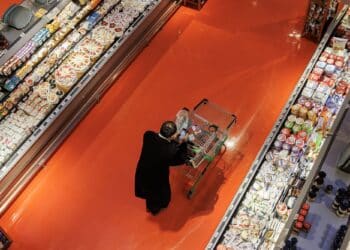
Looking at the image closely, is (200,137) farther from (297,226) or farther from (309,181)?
(297,226)

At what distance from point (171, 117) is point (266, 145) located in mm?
1653

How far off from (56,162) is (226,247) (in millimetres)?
2912

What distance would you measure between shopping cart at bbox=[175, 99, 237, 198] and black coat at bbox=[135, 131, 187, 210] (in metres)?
0.30

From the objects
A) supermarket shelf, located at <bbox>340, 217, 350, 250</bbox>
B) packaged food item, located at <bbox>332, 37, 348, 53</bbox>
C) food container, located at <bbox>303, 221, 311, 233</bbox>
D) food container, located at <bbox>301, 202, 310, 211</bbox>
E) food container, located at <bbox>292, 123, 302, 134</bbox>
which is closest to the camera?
supermarket shelf, located at <bbox>340, 217, 350, 250</bbox>

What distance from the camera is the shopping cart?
7.00 metres

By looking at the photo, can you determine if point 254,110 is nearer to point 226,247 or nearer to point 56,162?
point 226,247

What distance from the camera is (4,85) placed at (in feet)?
26.1

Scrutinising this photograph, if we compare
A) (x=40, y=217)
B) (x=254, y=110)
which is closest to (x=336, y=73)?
(x=254, y=110)

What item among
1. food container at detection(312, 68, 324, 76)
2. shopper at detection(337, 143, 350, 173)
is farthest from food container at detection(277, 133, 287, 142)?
shopper at detection(337, 143, 350, 173)

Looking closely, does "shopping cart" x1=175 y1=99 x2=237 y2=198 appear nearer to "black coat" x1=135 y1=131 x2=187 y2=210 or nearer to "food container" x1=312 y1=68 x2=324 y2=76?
"black coat" x1=135 y1=131 x2=187 y2=210

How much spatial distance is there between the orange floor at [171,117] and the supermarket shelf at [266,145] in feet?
1.31

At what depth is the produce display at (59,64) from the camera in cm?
780

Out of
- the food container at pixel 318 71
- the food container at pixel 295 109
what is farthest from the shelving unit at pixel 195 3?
the food container at pixel 295 109

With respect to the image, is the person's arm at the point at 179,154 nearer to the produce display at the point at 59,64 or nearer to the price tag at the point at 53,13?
the produce display at the point at 59,64
